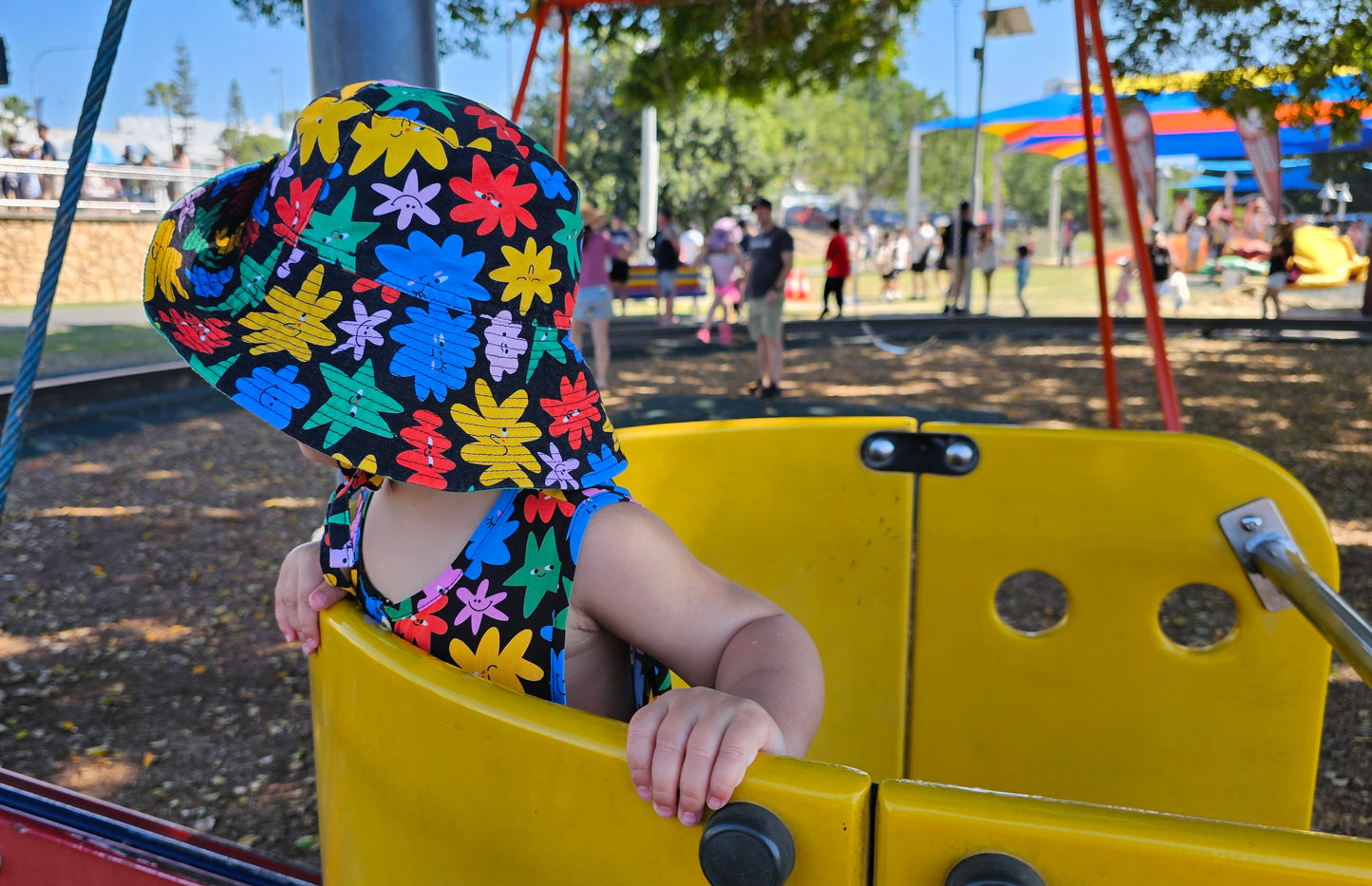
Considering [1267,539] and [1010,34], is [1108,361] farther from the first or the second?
[1010,34]

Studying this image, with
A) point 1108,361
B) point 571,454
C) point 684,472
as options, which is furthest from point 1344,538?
point 571,454

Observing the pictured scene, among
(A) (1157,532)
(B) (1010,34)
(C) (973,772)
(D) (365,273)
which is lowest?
(C) (973,772)

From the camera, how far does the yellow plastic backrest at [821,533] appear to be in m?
1.67

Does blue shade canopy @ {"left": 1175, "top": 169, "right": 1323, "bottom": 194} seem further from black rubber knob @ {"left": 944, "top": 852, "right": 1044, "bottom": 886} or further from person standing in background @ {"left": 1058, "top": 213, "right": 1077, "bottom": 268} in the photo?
black rubber knob @ {"left": 944, "top": 852, "right": 1044, "bottom": 886}

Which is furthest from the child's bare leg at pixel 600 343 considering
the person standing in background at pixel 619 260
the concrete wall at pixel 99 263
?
the person standing in background at pixel 619 260

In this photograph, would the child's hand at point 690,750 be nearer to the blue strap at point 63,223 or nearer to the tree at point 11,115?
the blue strap at point 63,223

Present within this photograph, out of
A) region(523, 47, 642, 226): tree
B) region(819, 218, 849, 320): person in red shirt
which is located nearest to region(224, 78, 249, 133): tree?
region(819, 218, 849, 320): person in red shirt

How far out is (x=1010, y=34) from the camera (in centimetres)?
1145

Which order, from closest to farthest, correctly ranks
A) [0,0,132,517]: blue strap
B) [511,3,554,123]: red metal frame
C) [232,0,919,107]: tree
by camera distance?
1. [0,0,132,517]: blue strap
2. [511,3,554,123]: red metal frame
3. [232,0,919,107]: tree

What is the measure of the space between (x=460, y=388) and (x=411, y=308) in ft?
0.27

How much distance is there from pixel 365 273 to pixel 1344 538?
186 inches

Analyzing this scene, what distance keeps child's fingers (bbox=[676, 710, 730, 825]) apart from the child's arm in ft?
0.06

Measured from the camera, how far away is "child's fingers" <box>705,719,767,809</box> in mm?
610

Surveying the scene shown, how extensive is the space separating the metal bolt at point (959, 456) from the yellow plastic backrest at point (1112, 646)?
2 cm
